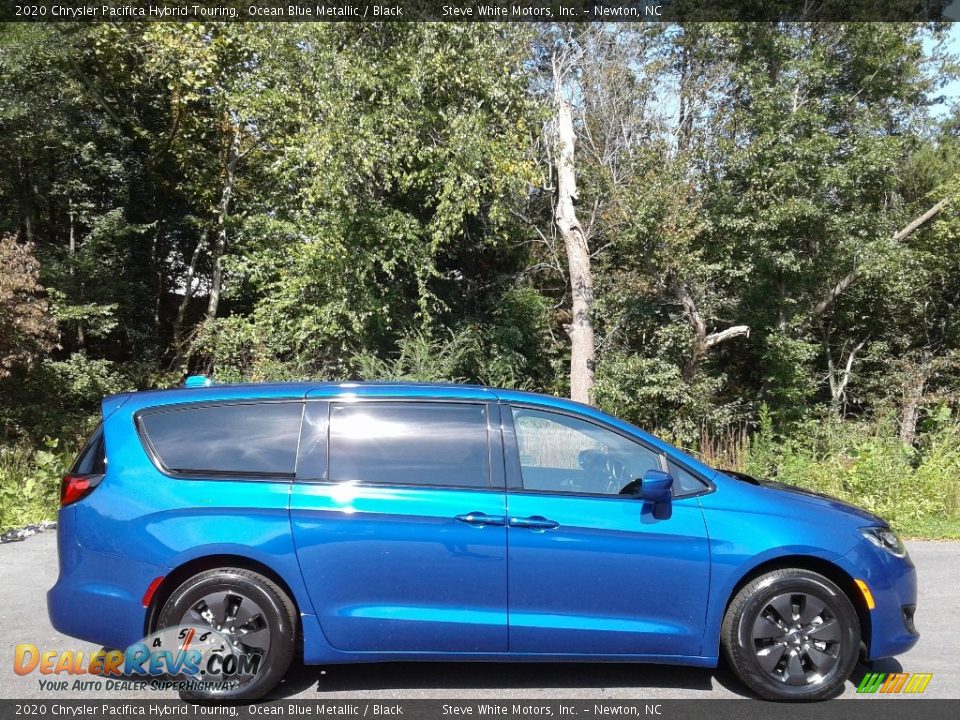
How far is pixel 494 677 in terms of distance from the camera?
4434mm

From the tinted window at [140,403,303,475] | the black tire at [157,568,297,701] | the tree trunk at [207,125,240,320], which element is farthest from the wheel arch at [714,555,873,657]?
the tree trunk at [207,125,240,320]

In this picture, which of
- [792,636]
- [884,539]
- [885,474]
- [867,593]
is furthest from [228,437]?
[885,474]

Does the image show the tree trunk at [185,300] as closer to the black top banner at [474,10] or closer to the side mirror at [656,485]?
the black top banner at [474,10]

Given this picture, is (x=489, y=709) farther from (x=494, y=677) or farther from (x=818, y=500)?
(x=818, y=500)

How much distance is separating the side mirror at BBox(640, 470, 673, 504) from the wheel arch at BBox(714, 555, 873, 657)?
25.9 inches

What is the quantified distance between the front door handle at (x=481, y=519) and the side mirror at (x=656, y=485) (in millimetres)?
770

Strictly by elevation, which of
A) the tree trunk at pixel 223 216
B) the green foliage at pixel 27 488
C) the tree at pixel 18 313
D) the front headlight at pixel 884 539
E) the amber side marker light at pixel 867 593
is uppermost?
the tree trunk at pixel 223 216

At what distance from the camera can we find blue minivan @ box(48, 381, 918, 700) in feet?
13.3

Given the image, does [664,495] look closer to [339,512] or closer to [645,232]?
[339,512]

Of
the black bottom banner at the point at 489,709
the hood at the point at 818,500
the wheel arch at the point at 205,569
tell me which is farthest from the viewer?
the hood at the point at 818,500

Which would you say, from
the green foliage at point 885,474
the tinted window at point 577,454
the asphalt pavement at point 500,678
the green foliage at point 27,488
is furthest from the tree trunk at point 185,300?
the tinted window at point 577,454

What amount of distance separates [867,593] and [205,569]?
3.63 metres

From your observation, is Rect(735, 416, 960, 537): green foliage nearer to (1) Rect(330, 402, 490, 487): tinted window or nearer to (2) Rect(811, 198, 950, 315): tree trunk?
(2) Rect(811, 198, 950, 315): tree trunk

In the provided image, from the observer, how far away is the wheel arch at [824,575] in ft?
13.8
